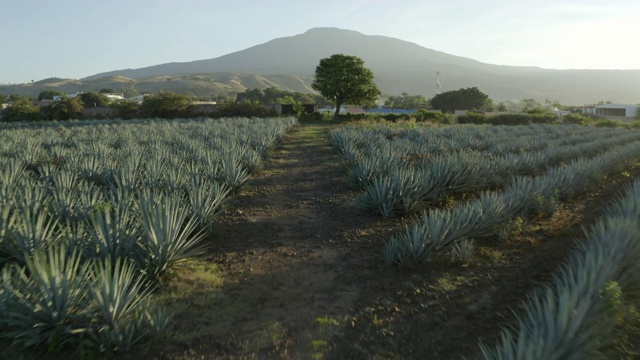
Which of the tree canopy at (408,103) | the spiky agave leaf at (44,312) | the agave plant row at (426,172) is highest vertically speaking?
the tree canopy at (408,103)

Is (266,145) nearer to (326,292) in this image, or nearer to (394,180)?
(394,180)

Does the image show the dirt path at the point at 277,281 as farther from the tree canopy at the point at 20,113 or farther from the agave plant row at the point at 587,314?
the tree canopy at the point at 20,113

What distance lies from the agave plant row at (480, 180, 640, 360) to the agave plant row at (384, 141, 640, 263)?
121 cm

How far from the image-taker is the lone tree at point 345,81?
155ft

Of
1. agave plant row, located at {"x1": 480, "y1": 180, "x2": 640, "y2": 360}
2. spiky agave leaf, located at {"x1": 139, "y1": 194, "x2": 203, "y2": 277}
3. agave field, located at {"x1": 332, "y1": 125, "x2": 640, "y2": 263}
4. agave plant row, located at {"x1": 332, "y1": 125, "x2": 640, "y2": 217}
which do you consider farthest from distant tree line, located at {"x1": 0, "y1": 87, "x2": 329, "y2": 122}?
agave plant row, located at {"x1": 480, "y1": 180, "x2": 640, "y2": 360}

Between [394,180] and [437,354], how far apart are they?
3909 mm

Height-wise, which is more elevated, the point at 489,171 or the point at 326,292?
the point at 489,171

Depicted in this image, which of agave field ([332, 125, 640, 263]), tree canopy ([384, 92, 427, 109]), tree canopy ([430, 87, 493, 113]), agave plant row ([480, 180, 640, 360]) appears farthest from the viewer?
tree canopy ([384, 92, 427, 109])

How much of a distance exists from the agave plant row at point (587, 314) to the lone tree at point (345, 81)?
43837mm

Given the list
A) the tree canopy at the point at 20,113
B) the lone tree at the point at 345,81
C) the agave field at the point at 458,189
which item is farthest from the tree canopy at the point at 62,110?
the agave field at the point at 458,189

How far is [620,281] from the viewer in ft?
11.7

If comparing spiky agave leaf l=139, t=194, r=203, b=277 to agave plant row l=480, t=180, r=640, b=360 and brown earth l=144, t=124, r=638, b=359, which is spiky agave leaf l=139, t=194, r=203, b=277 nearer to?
brown earth l=144, t=124, r=638, b=359

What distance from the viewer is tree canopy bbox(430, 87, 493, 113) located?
75062 millimetres

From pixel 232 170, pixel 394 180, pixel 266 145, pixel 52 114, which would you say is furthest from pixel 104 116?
pixel 394 180
